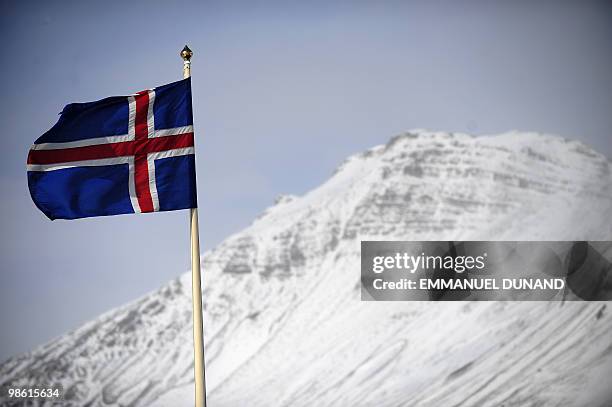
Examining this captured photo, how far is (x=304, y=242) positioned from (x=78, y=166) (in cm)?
3602

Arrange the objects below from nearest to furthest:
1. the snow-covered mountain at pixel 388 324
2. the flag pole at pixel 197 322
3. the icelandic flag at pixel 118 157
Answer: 1. the flag pole at pixel 197 322
2. the icelandic flag at pixel 118 157
3. the snow-covered mountain at pixel 388 324

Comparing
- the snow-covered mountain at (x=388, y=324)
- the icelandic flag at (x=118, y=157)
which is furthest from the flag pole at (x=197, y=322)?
the snow-covered mountain at (x=388, y=324)

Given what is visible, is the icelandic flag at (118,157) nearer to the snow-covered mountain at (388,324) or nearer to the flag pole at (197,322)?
the flag pole at (197,322)

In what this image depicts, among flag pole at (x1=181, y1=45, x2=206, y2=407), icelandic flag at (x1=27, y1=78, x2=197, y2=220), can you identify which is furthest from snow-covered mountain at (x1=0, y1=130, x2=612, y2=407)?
flag pole at (x1=181, y1=45, x2=206, y2=407)

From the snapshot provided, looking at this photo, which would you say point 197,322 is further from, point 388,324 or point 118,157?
point 388,324

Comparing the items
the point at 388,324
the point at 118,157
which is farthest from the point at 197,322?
the point at 388,324

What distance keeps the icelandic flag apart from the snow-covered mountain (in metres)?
11.0

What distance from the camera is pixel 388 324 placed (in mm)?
32344

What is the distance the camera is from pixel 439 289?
18.6 metres

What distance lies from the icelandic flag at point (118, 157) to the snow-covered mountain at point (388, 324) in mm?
11010

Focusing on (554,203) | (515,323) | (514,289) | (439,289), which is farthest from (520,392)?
(439,289)

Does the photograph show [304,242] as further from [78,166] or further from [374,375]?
[78,166]

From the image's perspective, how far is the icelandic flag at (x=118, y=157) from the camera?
21.6 ft

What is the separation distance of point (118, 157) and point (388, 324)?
26.2 m
